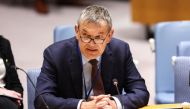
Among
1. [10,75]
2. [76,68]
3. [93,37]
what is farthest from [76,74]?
[10,75]

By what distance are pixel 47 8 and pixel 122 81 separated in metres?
6.15

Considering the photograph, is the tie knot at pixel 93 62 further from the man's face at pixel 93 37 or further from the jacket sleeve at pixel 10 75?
the jacket sleeve at pixel 10 75

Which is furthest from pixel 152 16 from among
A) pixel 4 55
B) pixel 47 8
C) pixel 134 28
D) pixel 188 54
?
pixel 4 55

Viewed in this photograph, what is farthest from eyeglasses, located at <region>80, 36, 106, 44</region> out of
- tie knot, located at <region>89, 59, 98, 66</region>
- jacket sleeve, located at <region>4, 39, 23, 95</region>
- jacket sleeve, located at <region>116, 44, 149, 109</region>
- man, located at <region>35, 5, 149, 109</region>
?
jacket sleeve, located at <region>4, 39, 23, 95</region>

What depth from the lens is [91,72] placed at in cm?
270

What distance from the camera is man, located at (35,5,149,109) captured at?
251cm

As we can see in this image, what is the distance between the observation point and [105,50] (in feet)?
9.01

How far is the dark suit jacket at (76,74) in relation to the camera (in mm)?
2623

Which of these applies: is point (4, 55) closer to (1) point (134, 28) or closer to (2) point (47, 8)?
(1) point (134, 28)

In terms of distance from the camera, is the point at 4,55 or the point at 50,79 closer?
the point at 50,79

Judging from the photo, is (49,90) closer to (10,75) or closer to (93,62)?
(93,62)

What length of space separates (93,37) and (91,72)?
261mm

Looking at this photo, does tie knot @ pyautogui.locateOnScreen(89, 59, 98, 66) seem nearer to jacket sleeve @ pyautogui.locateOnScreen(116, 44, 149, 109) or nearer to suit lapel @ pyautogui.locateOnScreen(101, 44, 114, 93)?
suit lapel @ pyautogui.locateOnScreen(101, 44, 114, 93)

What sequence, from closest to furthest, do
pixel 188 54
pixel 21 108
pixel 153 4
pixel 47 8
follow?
pixel 21 108 < pixel 188 54 < pixel 153 4 < pixel 47 8
